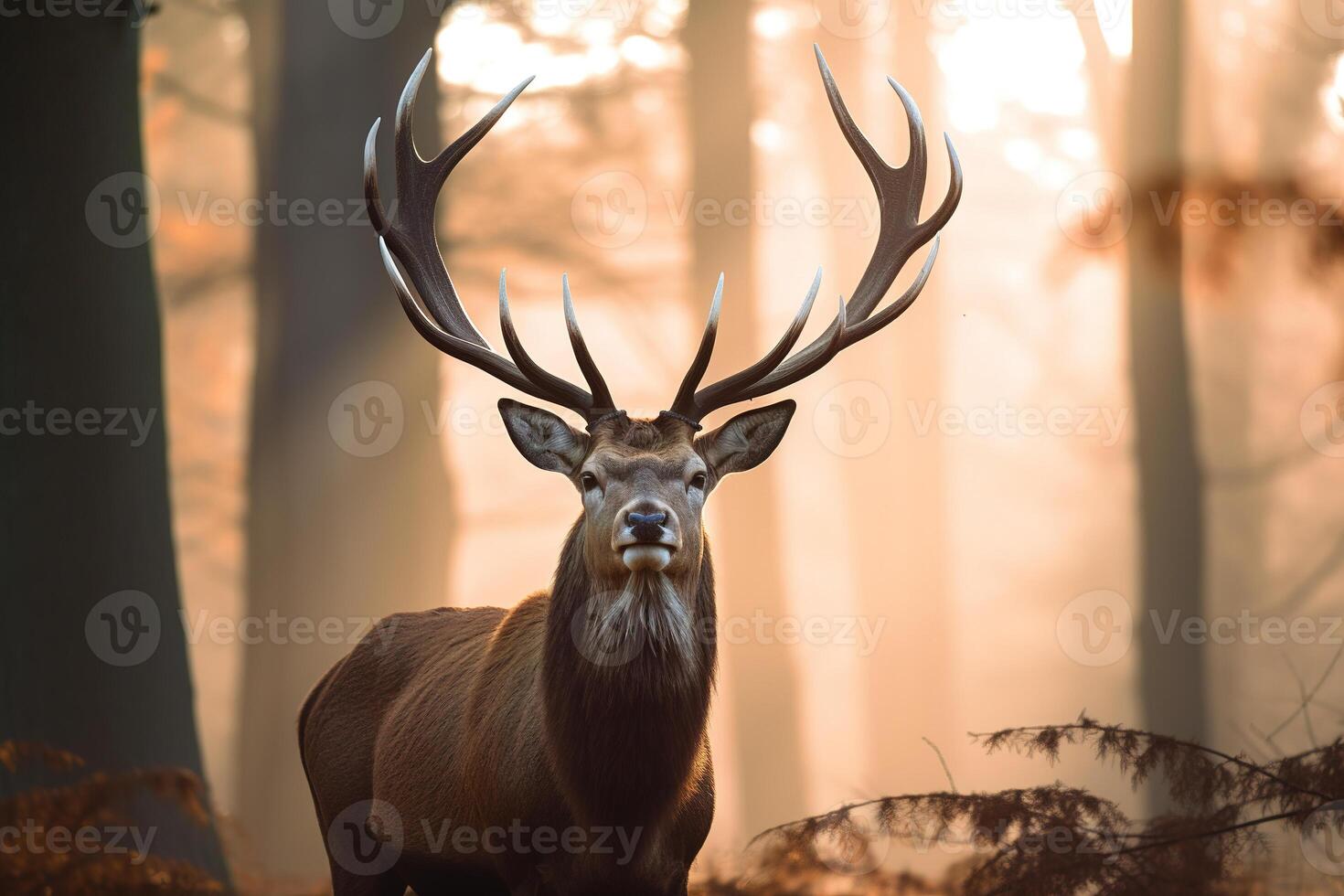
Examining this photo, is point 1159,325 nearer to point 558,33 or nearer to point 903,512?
point 903,512

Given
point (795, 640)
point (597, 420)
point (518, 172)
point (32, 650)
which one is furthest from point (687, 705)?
point (518, 172)

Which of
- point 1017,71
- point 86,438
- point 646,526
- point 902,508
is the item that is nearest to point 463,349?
point 646,526

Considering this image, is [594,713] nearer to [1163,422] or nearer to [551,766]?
[551,766]

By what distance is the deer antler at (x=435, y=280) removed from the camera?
4270 mm

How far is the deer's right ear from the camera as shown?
429cm

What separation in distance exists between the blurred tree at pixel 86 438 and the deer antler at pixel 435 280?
2.26 meters

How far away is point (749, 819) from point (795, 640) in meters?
1.35

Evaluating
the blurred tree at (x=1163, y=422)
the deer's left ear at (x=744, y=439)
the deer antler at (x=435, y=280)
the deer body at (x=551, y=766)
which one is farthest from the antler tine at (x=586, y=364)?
the blurred tree at (x=1163, y=422)

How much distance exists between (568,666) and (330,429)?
543 cm

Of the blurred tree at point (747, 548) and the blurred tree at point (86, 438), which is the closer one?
the blurred tree at point (86, 438)

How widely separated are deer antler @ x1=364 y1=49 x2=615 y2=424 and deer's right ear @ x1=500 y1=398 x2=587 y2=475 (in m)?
0.07

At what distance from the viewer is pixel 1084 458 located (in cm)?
865

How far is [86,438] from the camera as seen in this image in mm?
5980

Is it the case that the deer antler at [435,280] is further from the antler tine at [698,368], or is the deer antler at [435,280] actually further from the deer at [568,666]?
the antler tine at [698,368]
